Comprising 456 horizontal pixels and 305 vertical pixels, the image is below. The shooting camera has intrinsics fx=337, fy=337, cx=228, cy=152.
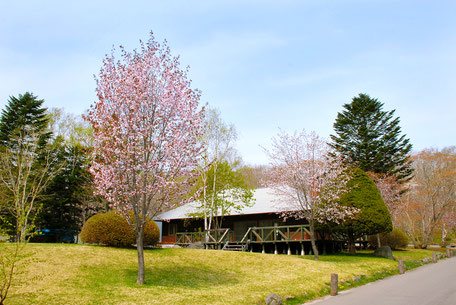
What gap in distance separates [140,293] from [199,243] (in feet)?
51.3

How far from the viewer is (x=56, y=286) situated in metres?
10.6

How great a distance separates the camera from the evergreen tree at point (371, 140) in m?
37.9

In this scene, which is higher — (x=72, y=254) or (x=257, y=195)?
(x=257, y=195)

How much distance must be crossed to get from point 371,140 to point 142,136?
33.5 metres

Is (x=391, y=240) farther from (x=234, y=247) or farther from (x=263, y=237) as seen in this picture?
(x=234, y=247)

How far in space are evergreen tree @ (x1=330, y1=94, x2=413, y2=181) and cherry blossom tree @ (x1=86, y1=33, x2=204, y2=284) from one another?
27666 mm

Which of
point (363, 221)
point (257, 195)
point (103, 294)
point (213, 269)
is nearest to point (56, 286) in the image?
point (103, 294)

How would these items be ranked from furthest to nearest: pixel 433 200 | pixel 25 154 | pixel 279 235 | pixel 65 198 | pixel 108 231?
pixel 433 200, pixel 65 198, pixel 25 154, pixel 279 235, pixel 108 231

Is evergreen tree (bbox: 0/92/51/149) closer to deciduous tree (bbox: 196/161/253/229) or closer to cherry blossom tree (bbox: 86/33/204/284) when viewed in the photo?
deciduous tree (bbox: 196/161/253/229)

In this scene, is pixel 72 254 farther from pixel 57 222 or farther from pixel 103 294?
pixel 57 222

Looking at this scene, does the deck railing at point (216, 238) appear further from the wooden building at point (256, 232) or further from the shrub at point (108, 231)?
the shrub at point (108, 231)

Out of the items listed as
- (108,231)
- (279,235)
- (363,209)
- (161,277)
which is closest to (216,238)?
(279,235)

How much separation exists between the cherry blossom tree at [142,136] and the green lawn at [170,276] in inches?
61.2

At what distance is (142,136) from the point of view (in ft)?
40.3
